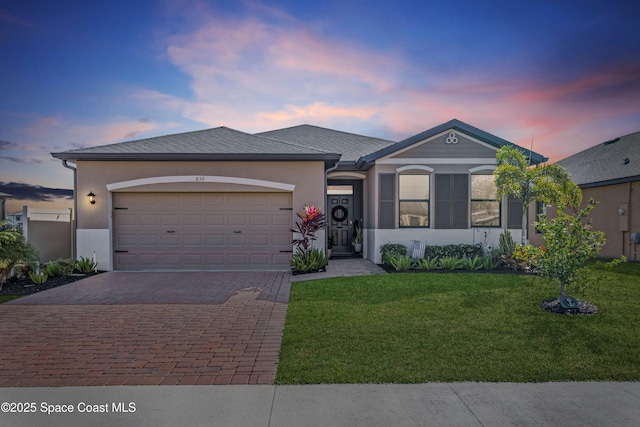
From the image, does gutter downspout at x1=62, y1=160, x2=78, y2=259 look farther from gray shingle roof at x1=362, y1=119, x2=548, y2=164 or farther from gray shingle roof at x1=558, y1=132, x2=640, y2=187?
gray shingle roof at x1=558, y1=132, x2=640, y2=187

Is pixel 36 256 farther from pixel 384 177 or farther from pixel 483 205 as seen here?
pixel 483 205

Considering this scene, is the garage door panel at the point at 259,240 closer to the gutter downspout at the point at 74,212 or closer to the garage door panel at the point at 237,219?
the garage door panel at the point at 237,219

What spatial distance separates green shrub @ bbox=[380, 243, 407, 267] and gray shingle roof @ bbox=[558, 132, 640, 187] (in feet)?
28.9

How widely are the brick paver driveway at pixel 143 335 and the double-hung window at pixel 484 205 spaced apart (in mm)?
7139

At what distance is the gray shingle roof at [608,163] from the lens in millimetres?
14395

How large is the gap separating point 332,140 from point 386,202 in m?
5.00

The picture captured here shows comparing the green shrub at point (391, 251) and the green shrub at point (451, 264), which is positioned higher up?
the green shrub at point (391, 251)


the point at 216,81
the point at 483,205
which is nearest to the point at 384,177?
the point at 483,205

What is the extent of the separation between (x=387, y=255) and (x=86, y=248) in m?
8.94

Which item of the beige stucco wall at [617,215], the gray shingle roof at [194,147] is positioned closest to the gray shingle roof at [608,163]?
the beige stucco wall at [617,215]

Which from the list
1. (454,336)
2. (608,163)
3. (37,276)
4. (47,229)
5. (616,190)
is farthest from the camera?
(608,163)

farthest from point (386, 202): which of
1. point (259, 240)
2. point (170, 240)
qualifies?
point (170, 240)

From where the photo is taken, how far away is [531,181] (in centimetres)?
1111

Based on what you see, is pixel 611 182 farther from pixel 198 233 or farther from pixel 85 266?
pixel 85 266
